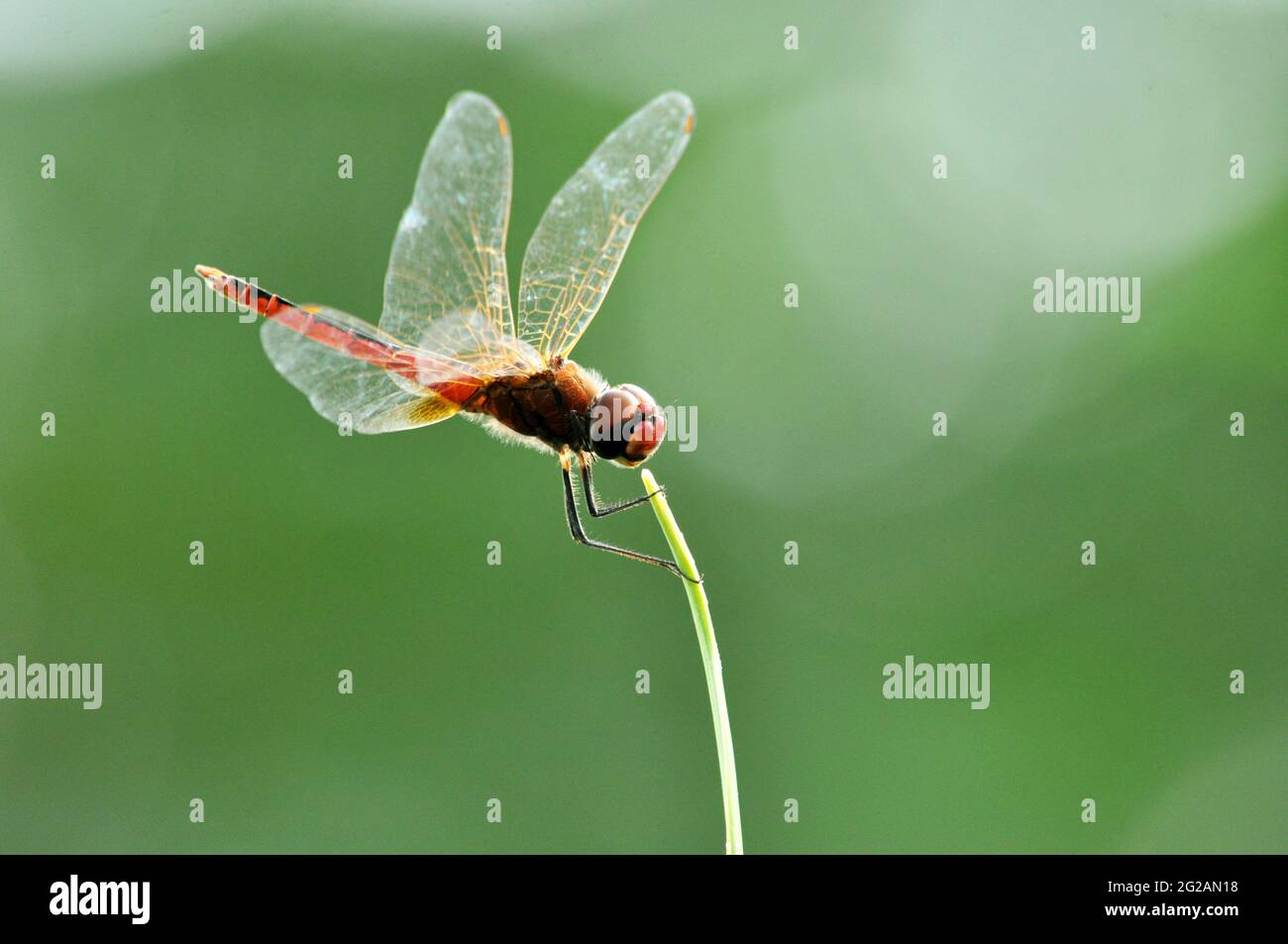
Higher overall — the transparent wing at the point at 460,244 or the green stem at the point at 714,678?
the transparent wing at the point at 460,244

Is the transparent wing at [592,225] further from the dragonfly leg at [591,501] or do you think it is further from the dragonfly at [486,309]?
the dragonfly leg at [591,501]

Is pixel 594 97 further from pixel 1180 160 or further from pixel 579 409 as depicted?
pixel 579 409

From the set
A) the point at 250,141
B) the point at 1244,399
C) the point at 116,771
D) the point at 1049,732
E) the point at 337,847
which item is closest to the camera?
the point at 337,847

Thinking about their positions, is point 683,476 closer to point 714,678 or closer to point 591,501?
point 591,501

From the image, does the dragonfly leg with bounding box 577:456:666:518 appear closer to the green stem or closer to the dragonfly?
the dragonfly

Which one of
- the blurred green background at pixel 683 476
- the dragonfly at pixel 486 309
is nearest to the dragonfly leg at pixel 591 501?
the dragonfly at pixel 486 309

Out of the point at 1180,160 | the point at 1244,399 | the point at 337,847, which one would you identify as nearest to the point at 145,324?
the point at 337,847
